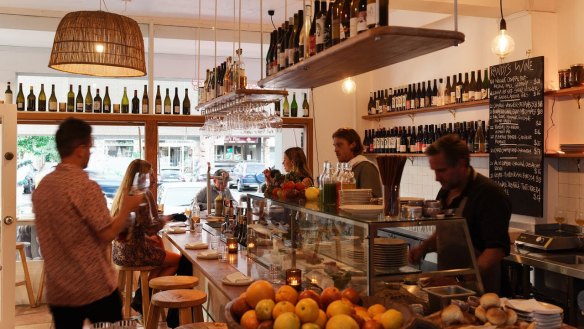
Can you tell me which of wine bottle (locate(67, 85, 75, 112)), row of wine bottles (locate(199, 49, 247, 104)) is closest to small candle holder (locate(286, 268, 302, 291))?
row of wine bottles (locate(199, 49, 247, 104))

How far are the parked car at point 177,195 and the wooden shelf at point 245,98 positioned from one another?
2432mm

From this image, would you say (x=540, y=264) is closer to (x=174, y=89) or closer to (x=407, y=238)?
(x=407, y=238)

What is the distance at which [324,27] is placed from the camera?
2.91 meters

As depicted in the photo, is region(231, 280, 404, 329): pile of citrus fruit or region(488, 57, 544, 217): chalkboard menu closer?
region(231, 280, 404, 329): pile of citrus fruit

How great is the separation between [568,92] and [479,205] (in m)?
2.08

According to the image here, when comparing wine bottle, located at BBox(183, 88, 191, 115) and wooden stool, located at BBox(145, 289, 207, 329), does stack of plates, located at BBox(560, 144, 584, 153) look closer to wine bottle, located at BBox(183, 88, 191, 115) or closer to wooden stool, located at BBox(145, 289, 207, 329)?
wooden stool, located at BBox(145, 289, 207, 329)

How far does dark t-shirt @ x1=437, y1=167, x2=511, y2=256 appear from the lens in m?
2.96

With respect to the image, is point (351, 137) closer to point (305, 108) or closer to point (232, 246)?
point (232, 246)

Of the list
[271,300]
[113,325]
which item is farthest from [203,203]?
[271,300]

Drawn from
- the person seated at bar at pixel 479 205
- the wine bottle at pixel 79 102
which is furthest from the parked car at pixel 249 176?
the person seated at bar at pixel 479 205

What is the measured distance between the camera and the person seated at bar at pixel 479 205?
9.67 ft

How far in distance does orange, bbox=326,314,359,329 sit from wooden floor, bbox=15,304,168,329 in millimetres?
3539

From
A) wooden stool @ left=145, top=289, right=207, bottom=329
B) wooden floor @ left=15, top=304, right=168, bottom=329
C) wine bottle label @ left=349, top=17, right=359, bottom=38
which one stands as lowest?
wooden floor @ left=15, top=304, right=168, bottom=329

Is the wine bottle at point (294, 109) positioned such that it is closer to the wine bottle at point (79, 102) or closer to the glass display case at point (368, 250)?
the wine bottle at point (79, 102)
